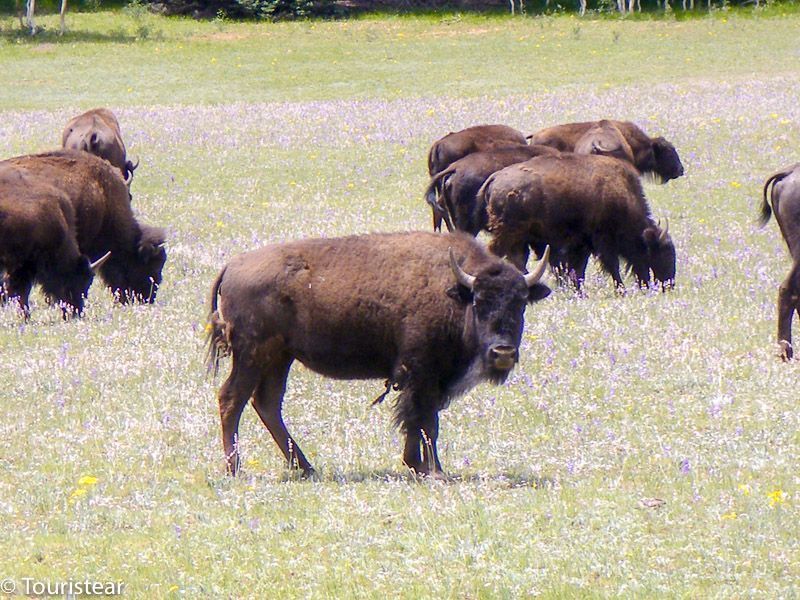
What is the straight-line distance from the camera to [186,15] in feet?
181

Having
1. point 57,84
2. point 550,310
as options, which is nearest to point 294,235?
point 550,310

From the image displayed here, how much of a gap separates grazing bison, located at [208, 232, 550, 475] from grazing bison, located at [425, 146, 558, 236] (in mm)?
6378

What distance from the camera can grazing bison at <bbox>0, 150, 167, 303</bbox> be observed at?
14.7 metres

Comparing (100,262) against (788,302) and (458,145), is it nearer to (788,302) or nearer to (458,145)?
(458,145)

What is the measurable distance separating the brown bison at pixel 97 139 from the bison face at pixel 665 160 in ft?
26.0

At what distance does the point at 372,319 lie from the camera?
791cm

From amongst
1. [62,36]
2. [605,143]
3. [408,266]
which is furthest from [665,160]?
[62,36]

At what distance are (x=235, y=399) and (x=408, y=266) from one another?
133cm

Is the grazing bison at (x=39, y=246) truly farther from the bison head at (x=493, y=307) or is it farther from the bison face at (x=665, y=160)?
the bison face at (x=665, y=160)

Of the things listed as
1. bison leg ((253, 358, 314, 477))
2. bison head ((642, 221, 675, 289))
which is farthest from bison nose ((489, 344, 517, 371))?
bison head ((642, 221, 675, 289))

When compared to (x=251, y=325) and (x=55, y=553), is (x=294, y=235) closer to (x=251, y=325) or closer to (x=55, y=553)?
(x=251, y=325)

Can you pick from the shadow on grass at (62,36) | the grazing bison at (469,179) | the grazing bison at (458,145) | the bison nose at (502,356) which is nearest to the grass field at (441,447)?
the bison nose at (502,356)

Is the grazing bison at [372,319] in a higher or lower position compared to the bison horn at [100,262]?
higher

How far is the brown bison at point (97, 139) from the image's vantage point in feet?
66.1
